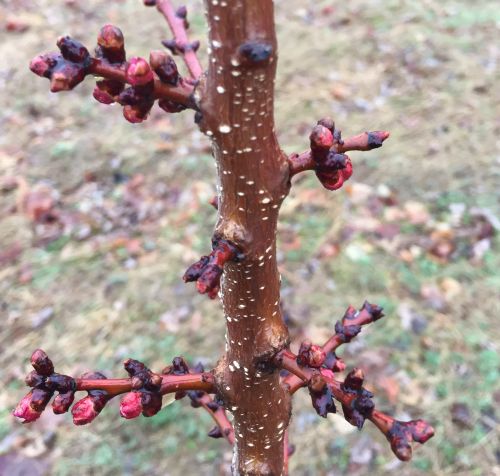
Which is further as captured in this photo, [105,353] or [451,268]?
[451,268]

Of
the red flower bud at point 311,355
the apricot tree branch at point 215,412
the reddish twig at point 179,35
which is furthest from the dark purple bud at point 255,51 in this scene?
the apricot tree branch at point 215,412

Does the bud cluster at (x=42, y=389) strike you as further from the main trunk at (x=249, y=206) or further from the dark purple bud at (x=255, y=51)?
the dark purple bud at (x=255, y=51)

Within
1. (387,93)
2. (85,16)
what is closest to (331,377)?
(387,93)

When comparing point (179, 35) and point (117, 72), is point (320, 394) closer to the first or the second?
point (117, 72)

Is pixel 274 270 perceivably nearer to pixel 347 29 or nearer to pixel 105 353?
pixel 105 353

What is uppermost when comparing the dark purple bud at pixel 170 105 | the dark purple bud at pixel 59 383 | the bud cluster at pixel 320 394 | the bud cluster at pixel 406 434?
the dark purple bud at pixel 170 105

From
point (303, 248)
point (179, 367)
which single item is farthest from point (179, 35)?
point (303, 248)
